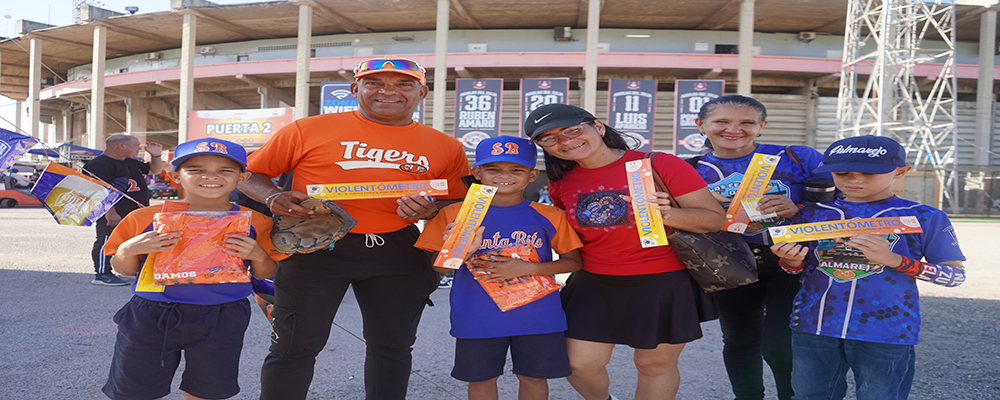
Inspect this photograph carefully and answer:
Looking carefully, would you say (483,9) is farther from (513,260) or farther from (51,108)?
(51,108)

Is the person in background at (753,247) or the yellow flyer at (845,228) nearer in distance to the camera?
the yellow flyer at (845,228)

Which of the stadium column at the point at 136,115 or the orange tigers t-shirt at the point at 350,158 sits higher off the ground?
the stadium column at the point at 136,115

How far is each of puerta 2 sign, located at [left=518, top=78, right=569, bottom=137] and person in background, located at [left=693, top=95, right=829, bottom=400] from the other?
17328 mm

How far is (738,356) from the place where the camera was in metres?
2.97

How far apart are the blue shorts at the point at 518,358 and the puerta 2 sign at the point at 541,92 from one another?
705 inches

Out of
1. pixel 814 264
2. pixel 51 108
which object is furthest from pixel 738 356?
pixel 51 108

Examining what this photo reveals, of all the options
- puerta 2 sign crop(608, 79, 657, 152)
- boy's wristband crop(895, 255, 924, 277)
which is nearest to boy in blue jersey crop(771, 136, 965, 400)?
boy's wristband crop(895, 255, 924, 277)

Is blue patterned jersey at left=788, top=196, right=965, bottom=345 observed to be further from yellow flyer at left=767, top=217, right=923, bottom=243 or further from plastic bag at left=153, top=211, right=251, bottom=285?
plastic bag at left=153, top=211, right=251, bottom=285

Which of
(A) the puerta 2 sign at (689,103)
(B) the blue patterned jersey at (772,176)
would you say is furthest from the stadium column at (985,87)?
(B) the blue patterned jersey at (772,176)

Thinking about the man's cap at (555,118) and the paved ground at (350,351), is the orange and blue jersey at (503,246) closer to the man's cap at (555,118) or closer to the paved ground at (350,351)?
the man's cap at (555,118)

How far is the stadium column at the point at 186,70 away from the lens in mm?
23812

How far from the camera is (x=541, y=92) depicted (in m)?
20.1

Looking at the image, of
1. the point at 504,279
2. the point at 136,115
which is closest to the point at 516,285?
the point at 504,279

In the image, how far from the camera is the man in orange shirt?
8.39ft
